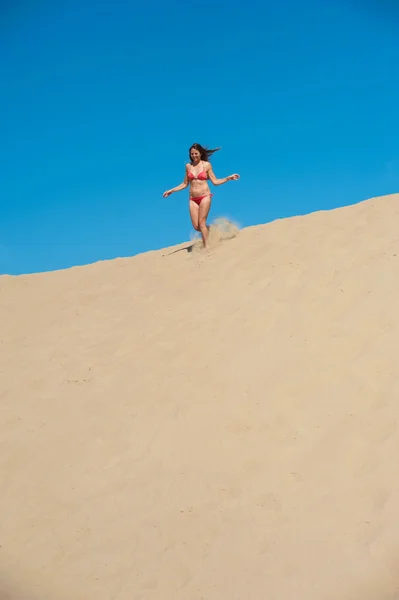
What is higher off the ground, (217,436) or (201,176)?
(201,176)

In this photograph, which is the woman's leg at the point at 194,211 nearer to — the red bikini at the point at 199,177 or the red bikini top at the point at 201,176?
the red bikini at the point at 199,177

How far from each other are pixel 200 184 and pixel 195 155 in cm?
46

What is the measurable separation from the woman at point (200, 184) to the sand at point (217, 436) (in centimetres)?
142

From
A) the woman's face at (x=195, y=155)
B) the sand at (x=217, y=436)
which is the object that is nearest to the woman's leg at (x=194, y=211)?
the woman's face at (x=195, y=155)

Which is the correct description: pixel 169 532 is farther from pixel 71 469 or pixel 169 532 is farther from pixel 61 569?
pixel 71 469

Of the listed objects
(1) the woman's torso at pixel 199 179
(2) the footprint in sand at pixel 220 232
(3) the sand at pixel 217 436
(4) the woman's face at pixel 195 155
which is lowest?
(3) the sand at pixel 217 436

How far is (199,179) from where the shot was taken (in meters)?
9.61

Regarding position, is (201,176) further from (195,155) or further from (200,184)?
(195,155)

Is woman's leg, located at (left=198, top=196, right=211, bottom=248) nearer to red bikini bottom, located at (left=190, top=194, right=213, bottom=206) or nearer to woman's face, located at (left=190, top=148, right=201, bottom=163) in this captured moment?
red bikini bottom, located at (left=190, top=194, right=213, bottom=206)

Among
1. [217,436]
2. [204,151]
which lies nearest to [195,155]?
[204,151]

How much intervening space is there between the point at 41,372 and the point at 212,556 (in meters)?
3.56

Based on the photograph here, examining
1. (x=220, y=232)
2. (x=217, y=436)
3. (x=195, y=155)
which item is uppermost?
(x=195, y=155)

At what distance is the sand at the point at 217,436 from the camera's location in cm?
408

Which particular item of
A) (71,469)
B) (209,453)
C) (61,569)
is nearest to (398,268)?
(209,453)
